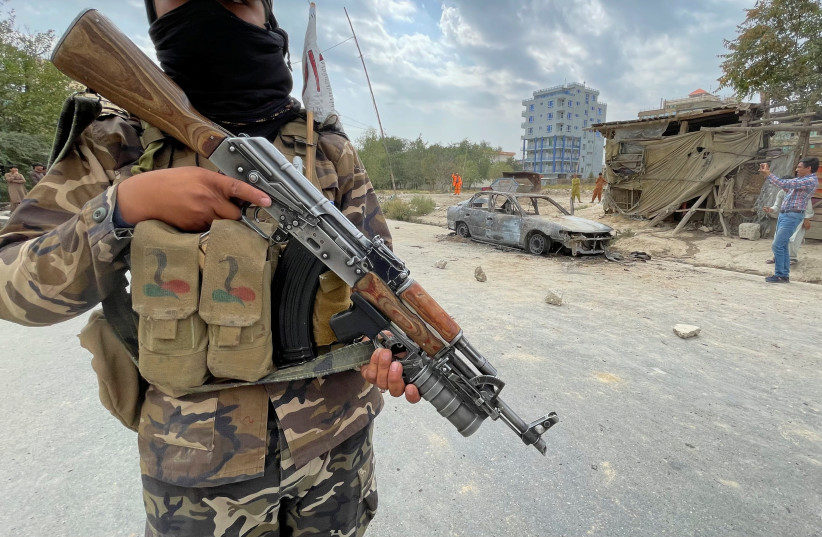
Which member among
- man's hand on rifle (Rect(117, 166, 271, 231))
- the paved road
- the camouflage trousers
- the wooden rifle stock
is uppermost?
the wooden rifle stock

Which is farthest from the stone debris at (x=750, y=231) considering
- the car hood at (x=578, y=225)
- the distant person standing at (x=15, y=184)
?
the distant person standing at (x=15, y=184)

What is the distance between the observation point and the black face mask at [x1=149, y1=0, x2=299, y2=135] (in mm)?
1019

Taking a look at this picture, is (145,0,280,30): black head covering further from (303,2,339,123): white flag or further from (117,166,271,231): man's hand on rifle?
(117,166,271,231): man's hand on rifle

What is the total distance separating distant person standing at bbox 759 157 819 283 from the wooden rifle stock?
804 cm

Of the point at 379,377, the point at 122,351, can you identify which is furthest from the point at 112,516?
the point at 379,377

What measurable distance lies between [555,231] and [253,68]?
7.61 meters

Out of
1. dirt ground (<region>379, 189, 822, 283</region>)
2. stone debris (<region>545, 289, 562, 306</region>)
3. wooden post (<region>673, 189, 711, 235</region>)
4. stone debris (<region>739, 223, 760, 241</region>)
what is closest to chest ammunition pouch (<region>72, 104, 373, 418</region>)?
stone debris (<region>545, 289, 562, 306</region>)

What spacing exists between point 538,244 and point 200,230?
8.07 metres

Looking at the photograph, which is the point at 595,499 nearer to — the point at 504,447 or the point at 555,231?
the point at 504,447

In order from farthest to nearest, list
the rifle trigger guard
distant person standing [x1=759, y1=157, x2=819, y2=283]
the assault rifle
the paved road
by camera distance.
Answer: distant person standing [x1=759, y1=157, x2=819, y2=283] < the paved road < the rifle trigger guard < the assault rifle

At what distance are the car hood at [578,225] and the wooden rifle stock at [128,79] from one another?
303 inches

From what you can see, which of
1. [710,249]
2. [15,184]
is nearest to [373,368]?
[710,249]

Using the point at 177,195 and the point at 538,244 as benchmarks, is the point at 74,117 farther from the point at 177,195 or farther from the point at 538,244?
the point at 538,244

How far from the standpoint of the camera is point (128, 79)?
3.14 ft
